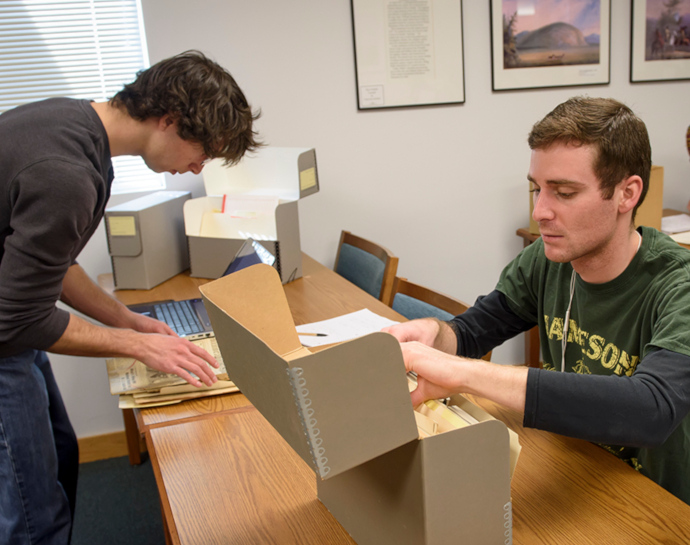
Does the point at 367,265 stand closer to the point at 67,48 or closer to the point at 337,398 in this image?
the point at 67,48

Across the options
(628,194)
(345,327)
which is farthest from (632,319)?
(345,327)

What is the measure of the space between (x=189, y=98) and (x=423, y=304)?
2.88 feet

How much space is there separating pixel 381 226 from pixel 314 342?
1418 millimetres

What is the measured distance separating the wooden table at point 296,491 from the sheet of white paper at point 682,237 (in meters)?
1.77

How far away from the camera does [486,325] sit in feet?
4.42

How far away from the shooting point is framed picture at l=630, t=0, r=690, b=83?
2873 millimetres

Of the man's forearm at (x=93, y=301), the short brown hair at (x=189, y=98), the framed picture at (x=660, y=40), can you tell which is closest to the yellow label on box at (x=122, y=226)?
the man's forearm at (x=93, y=301)

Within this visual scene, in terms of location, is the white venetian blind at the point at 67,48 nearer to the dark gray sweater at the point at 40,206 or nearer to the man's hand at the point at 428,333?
the dark gray sweater at the point at 40,206

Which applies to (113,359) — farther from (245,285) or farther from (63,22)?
(63,22)

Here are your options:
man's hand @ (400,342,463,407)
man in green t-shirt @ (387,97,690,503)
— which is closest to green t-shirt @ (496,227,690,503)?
man in green t-shirt @ (387,97,690,503)

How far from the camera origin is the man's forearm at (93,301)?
1.50m

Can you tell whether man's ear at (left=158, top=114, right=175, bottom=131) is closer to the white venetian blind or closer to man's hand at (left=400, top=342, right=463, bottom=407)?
man's hand at (left=400, top=342, right=463, bottom=407)

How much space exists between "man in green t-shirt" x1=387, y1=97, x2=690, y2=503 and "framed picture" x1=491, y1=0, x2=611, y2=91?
1.79 m

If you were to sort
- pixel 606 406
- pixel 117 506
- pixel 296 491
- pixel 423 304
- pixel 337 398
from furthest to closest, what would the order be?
pixel 117 506, pixel 423 304, pixel 296 491, pixel 606 406, pixel 337 398
